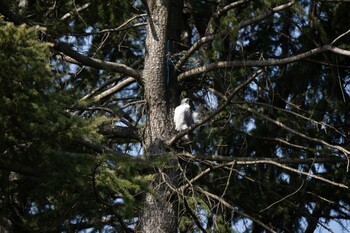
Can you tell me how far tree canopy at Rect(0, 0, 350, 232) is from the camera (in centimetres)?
647

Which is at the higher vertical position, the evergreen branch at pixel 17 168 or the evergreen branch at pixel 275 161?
the evergreen branch at pixel 275 161

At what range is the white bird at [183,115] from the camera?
9.31 metres

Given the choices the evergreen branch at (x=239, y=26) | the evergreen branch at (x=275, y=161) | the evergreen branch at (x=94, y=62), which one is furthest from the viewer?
the evergreen branch at (x=94, y=62)

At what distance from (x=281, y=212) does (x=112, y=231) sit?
2.43 meters

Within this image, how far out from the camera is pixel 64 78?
8.90 metres

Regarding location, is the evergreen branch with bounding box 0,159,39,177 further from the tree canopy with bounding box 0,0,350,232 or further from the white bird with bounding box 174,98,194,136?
Result: the white bird with bounding box 174,98,194,136

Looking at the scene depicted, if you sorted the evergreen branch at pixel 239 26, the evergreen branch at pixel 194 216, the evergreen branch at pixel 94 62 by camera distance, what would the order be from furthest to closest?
the evergreen branch at pixel 94 62 → the evergreen branch at pixel 239 26 → the evergreen branch at pixel 194 216

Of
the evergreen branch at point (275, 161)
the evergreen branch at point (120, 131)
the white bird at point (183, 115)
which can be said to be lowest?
the evergreen branch at point (275, 161)

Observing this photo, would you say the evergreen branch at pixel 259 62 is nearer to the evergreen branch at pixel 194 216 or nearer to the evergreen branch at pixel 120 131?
the evergreen branch at pixel 120 131

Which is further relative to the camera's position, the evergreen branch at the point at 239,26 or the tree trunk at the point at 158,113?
the tree trunk at the point at 158,113

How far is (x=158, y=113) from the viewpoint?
8.65 meters

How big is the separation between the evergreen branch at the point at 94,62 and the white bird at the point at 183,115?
2.28 ft

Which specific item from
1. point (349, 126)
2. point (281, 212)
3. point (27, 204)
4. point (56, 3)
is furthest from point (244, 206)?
point (56, 3)

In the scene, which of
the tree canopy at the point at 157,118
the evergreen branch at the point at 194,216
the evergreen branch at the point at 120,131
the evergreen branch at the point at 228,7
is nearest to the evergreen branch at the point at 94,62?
the tree canopy at the point at 157,118
